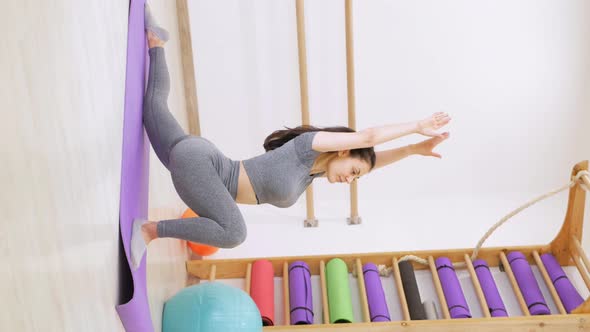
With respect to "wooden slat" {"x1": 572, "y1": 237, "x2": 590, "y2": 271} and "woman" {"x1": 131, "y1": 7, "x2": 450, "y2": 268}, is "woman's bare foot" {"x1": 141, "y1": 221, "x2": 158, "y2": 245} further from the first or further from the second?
"wooden slat" {"x1": 572, "y1": 237, "x2": 590, "y2": 271}

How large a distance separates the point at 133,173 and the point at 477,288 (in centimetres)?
176

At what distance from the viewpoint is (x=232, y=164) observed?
2.28m

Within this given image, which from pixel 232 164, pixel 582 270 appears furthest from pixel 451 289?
pixel 232 164

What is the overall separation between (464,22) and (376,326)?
162cm

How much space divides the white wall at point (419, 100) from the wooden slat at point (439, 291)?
0.70 ft

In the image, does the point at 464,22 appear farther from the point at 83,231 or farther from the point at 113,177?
the point at 83,231

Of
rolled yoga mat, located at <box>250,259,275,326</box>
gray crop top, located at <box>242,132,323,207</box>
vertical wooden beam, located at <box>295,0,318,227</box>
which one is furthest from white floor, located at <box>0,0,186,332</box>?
vertical wooden beam, located at <box>295,0,318,227</box>

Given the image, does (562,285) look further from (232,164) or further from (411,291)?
(232,164)

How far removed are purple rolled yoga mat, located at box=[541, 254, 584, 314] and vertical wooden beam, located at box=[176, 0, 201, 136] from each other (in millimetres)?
1834

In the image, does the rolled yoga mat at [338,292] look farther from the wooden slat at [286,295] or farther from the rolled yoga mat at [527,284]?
the rolled yoga mat at [527,284]

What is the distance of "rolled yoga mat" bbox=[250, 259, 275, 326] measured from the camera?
2994 millimetres

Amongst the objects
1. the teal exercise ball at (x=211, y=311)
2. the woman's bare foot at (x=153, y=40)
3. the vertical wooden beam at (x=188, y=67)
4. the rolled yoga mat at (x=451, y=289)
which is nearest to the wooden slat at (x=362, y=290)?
the rolled yoga mat at (x=451, y=289)

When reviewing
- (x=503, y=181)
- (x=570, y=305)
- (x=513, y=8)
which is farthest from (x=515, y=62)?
(x=570, y=305)

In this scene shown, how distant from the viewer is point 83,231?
163cm
